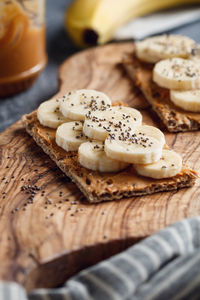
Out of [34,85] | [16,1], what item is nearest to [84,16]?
[34,85]

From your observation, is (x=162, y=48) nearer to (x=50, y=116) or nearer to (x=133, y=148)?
(x=50, y=116)

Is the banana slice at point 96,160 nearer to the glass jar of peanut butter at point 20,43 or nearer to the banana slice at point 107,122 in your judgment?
the banana slice at point 107,122

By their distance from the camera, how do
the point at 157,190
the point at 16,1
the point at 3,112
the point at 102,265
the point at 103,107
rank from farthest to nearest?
the point at 3,112, the point at 16,1, the point at 103,107, the point at 157,190, the point at 102,265

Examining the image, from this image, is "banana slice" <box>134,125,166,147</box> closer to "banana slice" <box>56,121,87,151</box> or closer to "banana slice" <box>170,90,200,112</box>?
"banana slice" <box>56,121,87,151</box>

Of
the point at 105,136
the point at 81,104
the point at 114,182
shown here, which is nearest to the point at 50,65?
the point at 81,104

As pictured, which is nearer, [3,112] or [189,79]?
[189,79]

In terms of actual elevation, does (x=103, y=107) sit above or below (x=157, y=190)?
above

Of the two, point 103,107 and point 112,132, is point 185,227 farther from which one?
point 103,107
